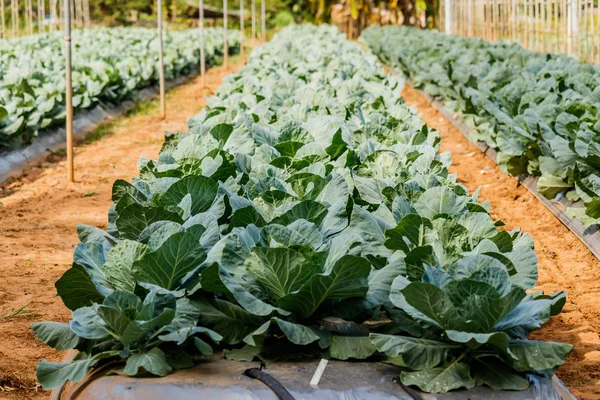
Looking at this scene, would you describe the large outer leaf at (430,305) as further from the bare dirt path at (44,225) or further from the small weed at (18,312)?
the small weed at (18,312)

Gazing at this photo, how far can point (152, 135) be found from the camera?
10.6 m

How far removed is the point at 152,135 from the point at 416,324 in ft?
28.0

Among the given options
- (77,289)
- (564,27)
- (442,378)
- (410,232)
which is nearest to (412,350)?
(442,378)

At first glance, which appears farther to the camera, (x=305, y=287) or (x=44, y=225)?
(x=44, y=225)

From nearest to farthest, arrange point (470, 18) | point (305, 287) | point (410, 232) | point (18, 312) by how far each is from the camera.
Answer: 1. point (305, 287)
2. point (410, 232)
3. point (18, 312)
4. point (470, 18)

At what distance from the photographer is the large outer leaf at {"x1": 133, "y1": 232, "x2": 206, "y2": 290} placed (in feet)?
8.39

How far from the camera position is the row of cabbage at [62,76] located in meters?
8.72

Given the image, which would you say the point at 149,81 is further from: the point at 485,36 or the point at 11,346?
the point at 11,346

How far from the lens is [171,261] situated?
8.51ft

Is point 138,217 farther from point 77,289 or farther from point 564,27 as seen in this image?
point 564,27

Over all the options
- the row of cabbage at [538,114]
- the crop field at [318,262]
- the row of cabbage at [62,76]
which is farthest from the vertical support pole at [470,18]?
the crop field at [318,262]

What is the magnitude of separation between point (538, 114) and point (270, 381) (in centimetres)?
431

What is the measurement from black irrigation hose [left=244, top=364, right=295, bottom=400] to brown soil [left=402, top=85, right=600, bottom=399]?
1.40m

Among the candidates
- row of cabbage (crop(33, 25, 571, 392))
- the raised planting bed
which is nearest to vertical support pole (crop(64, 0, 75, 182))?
row of cabbage (crop(33, 25, 571, 392))
